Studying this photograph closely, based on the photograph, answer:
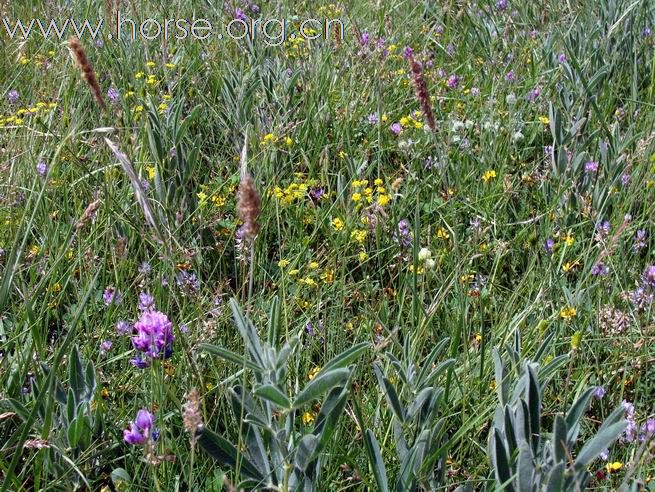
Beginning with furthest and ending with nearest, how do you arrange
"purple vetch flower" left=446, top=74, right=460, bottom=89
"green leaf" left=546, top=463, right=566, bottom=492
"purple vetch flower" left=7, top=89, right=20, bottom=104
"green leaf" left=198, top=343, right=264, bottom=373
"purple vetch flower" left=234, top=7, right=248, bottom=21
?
"purple vetch flower" left=234, top=7, right=248, bottom=21
"purple vetch flower" left=446, top=74, right=460, bottom=89
"purple vetch flower" left=7, top=89, right=20, bottom=104
"green leaf" left=198, top=343, right=264, bottom=373
"green leaf" left=546, top=463, right=566, bottom=492

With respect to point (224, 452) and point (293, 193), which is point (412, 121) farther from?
point (224, 452)

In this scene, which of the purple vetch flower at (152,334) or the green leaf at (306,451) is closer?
the green leaf at (306,451)

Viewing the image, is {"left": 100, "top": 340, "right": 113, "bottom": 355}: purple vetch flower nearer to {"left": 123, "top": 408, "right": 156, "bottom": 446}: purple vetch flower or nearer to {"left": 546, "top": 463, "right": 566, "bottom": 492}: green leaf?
{"left": 123, "top": 408, "right": 156, "bottom": 446}: purple vetch flower

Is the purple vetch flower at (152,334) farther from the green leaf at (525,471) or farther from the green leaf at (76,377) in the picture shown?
the green leaf at (525,471)

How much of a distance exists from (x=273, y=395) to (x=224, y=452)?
153mm

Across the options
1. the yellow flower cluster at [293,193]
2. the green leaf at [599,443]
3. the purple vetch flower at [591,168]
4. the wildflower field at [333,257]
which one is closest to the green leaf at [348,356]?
the wildflower field at [333,257]

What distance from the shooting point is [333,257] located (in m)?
2.09

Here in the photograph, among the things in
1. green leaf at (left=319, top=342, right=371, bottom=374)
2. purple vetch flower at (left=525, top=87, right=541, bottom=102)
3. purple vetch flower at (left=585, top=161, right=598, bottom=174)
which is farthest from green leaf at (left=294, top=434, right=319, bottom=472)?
purple vetch flower at (left=525, top=87, right=541, bottom=102)

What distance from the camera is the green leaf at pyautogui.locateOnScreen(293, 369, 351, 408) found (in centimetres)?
114

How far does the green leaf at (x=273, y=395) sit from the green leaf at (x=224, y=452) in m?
0.09

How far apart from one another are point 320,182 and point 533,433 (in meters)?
1.49

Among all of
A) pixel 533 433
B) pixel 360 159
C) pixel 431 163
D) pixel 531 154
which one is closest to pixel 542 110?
pixel 531 154

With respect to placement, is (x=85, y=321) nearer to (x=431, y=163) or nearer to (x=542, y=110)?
(x=431, y=163)

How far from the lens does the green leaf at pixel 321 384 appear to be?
1138 mm
